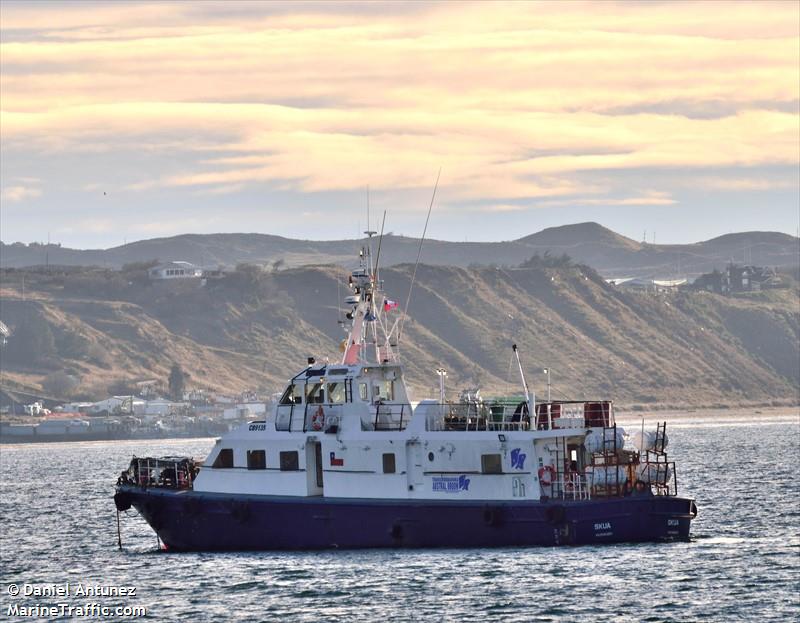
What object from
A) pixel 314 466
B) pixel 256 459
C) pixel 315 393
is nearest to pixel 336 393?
pixel 315 393

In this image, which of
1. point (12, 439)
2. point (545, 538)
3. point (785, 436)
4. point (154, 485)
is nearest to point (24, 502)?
point (154, 485)

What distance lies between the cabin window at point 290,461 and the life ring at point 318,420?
100 cm

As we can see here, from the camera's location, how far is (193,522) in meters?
48.4

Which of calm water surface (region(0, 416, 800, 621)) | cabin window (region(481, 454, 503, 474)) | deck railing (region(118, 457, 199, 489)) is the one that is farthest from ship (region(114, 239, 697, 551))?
deck railing (region(118, 457, 199, 489))

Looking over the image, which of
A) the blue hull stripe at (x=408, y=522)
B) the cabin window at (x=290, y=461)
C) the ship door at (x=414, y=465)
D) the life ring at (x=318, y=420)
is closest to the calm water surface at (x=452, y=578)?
the blue hull stripe at (x=408, y=522)

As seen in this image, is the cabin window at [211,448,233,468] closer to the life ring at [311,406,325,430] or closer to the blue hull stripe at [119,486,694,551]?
the blue hull stripe at [119,486,694,551]

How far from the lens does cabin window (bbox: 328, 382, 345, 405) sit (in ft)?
156

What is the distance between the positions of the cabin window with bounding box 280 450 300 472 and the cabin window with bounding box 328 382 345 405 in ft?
6.42

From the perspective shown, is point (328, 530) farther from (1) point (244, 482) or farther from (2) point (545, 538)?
(2) point (545, 538)

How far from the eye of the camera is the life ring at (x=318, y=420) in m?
47.4

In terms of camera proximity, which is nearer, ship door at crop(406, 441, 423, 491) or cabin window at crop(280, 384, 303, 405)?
ship door at crop(406, 441, 423, 491)

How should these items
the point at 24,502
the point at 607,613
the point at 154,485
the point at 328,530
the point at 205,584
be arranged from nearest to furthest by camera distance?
the point at 607,613 → the point at 205,584 → the point at 328,530 → the point at 154,485 → the point at 24,502

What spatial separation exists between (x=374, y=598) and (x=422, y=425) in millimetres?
7912

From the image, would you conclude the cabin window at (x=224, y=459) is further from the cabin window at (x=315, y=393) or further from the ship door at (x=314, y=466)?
the cabin window at (x=315, y=393)
